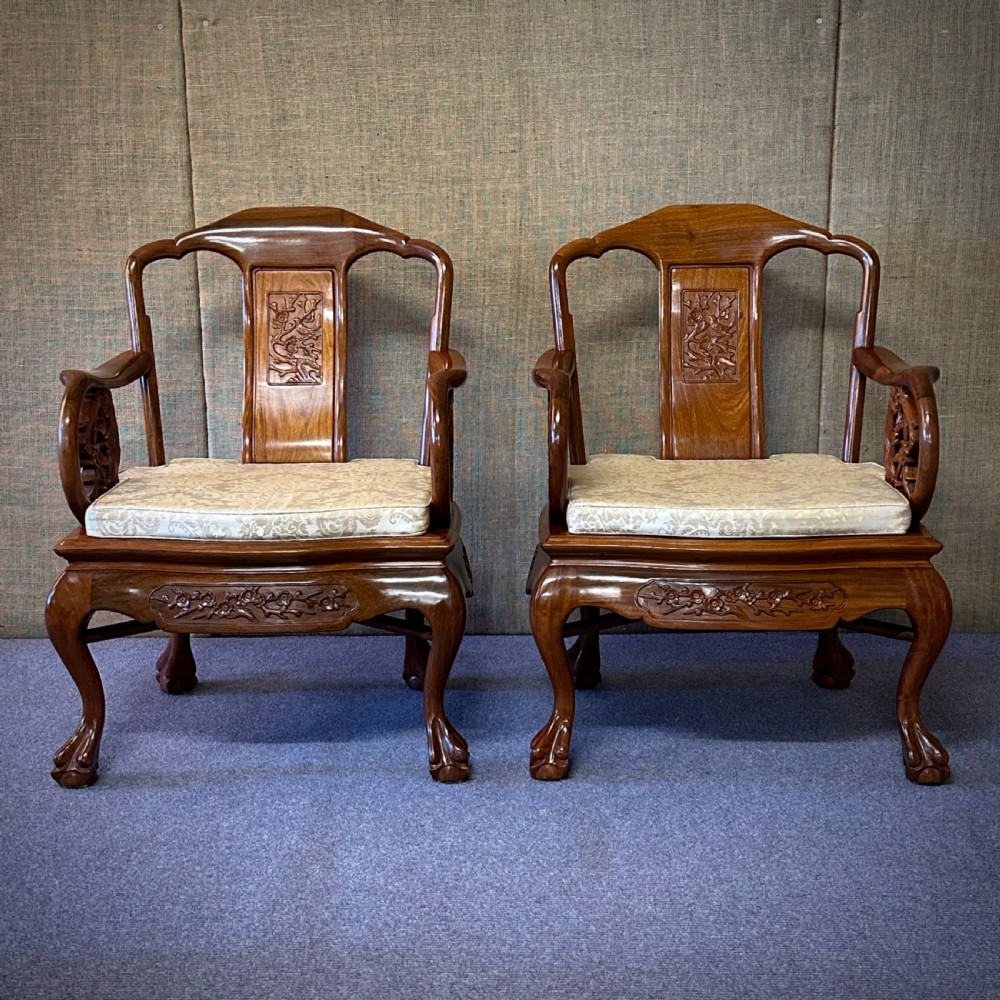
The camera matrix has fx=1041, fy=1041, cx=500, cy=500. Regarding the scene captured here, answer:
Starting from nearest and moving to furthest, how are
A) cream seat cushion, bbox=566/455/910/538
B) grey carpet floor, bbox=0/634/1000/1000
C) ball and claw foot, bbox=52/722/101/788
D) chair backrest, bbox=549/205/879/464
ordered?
1. grey carpet floor, bbox=0/634/1000/1000
2. cream seat cushion, bbox=566/455/910/538
3. ball and claw foot, bbox=52/722/101/788
4. chair backrest, bbox=549/205/879/464

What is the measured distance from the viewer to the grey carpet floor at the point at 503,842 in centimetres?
146

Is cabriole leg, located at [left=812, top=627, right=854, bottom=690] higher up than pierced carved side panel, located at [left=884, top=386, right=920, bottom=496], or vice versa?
pierced carved side panel, located at [left=884, top=386, right=920, bottom=496]

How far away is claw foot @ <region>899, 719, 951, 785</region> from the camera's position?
1942 mm

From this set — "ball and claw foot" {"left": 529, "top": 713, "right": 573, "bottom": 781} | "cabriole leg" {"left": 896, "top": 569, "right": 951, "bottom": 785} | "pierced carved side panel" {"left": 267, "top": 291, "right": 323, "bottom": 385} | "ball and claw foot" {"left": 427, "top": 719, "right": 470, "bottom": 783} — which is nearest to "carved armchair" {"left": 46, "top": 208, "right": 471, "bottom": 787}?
"ball and claw foot" {"left": 427, "top": 719, "right": 470, "bottom": 783}

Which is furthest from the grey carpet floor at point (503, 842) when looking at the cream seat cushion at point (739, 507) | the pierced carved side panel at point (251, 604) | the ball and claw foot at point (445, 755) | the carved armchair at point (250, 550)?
the cream seat cushion at point (739, 507)

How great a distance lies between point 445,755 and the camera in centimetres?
197

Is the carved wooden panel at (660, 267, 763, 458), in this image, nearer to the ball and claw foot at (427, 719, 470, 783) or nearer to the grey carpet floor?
the grey carpet floor

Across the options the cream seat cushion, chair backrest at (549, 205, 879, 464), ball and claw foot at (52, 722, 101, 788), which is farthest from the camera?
chair backrest at (549, 205, 879, 464)

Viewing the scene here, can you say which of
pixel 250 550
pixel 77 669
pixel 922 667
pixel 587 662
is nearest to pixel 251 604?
pixel 250 550

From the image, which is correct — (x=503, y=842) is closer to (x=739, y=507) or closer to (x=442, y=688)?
A: (x=442, y=688)

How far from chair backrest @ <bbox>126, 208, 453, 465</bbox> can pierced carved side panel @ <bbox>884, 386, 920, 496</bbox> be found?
0.97m

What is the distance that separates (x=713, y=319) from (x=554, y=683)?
36.4 inches

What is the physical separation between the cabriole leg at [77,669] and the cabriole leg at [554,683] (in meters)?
0.84

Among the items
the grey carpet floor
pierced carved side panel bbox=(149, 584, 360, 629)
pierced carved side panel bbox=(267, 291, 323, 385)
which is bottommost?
the grey carpet floor
